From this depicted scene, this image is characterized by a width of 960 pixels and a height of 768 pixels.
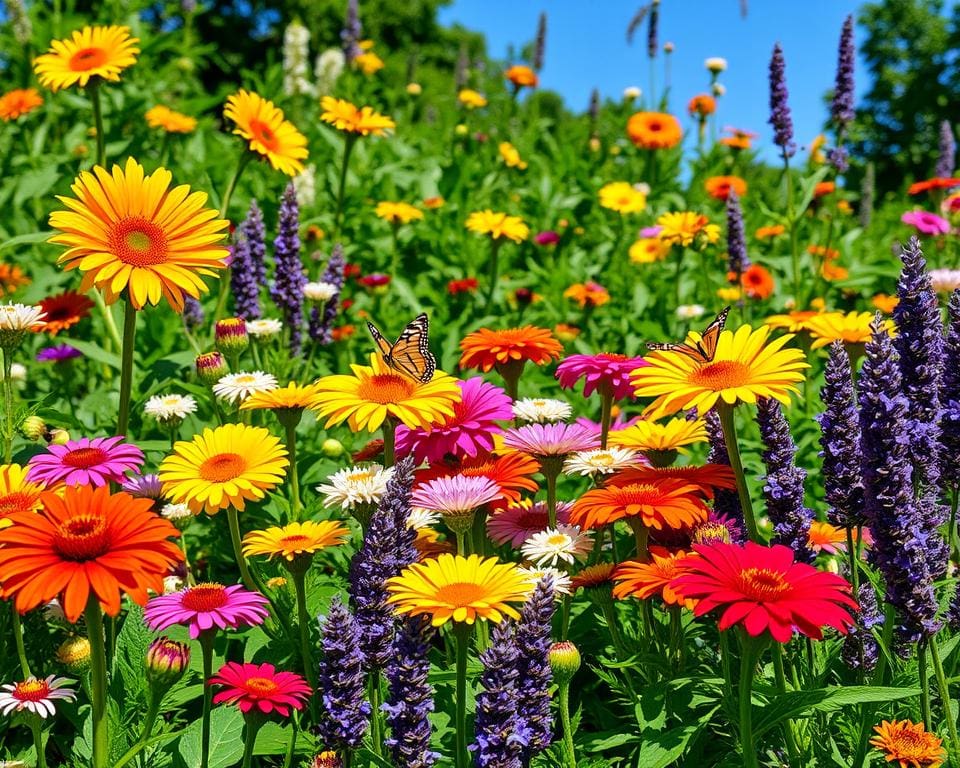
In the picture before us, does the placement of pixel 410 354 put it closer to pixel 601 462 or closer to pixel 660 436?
pixel 601 462

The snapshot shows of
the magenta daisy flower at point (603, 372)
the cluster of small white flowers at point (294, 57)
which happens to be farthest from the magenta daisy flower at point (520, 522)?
the cluster of small white flowers at point (294, 57)

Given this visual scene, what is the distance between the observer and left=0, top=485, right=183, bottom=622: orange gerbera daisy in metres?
1.50

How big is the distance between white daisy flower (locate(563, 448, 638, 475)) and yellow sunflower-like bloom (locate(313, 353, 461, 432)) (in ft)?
1.27

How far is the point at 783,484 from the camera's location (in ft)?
6.93

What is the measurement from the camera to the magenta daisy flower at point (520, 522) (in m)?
2.59

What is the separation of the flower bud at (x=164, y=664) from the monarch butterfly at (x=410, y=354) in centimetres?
96

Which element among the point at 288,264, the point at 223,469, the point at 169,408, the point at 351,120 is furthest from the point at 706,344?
the point at 351,120

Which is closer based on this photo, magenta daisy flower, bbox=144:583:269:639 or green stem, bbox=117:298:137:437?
magenta daisy flower, bbox=144:583:269:639

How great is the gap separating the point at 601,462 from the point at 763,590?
773 millimetres

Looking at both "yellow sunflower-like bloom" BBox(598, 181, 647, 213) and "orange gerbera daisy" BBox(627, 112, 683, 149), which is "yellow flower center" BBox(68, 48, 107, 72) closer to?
"yellow sunflower-like bloom" BBox(598, 181, 647, 213)

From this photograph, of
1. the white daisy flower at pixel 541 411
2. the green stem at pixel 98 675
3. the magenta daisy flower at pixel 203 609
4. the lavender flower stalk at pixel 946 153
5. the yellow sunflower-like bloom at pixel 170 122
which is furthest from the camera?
the lavender flower stalk at pixel 946 153

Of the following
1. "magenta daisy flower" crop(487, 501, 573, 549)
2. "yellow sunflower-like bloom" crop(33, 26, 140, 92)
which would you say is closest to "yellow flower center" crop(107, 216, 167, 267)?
"magenta daisy flower" crop(487, 501, 573, 549)

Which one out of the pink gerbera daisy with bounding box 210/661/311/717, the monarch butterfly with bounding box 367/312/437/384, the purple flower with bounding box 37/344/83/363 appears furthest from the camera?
the purple flower with bounding box 37/344/83/363

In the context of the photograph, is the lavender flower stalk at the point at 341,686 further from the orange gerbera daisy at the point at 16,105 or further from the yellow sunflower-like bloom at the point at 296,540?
the orange gerbera daisy at the point at 16,105
